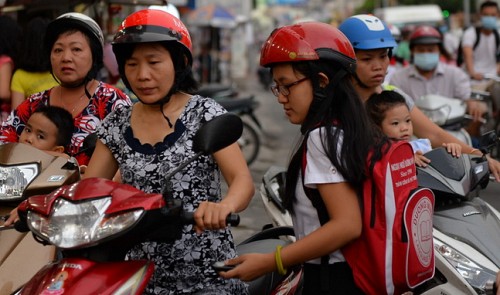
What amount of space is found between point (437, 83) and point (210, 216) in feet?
19.2

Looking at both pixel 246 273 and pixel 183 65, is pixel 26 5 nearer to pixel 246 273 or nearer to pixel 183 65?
pixel 183 65

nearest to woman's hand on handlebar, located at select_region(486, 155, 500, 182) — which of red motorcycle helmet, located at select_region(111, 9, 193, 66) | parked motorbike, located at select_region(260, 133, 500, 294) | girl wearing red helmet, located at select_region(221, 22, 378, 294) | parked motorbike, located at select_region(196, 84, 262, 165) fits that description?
parked motorbike, located at select_region(260, 133, 500, 294)

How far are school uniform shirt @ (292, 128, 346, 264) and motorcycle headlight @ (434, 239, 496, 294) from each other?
1.43 metres

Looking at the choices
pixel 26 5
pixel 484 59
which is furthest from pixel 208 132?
pixel 484 59

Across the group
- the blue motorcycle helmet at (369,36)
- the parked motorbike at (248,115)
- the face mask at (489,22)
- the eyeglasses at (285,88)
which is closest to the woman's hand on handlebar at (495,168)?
the blue motorcycle helmet at (369,36)

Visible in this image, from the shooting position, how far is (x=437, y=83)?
835 centimetres

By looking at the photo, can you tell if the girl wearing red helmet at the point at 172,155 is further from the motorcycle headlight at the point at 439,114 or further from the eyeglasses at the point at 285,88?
the motorcycle headlight at the point at 439,114

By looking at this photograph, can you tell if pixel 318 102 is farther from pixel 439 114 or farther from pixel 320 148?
pixel 439 114

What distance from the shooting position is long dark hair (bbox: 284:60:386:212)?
3115mm

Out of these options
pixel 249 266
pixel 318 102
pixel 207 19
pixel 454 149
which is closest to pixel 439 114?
pixel 454 149

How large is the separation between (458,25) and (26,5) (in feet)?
68.5

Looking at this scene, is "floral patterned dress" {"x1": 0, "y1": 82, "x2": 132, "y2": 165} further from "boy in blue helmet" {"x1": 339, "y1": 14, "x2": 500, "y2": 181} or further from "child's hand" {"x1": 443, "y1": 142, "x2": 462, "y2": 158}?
"child's hand" {"x1": 443, "y1": 142, "x2": 462, "y2": 158}

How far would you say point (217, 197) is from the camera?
3.37 meters

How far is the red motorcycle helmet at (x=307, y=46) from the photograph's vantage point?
3.21 metres
